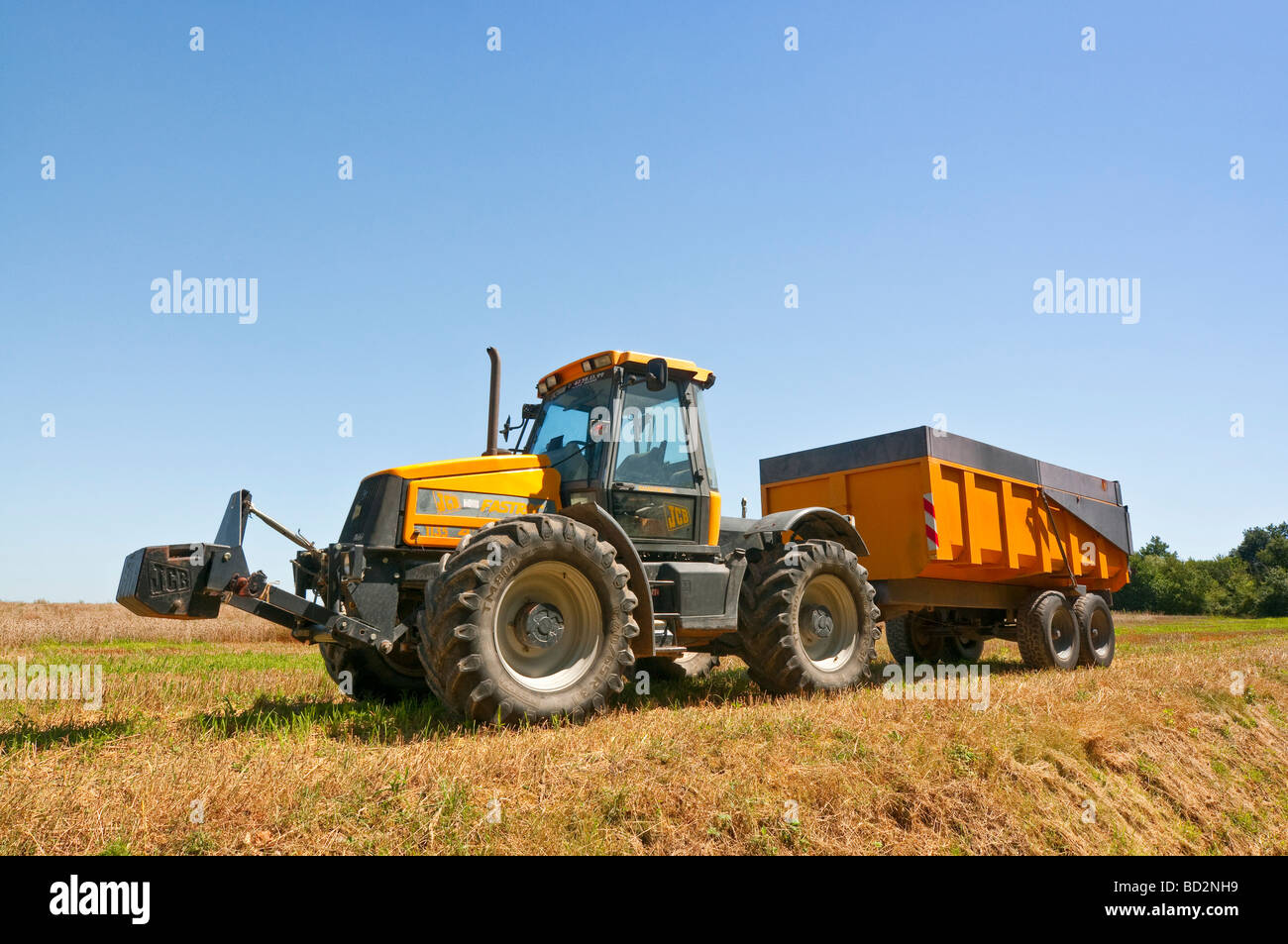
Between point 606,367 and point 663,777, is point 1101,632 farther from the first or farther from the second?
point 663,777

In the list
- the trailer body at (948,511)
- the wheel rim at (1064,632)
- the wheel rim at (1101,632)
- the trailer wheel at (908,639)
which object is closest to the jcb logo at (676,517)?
the trailer body at (948,511)

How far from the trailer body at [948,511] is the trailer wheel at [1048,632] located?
374 mm

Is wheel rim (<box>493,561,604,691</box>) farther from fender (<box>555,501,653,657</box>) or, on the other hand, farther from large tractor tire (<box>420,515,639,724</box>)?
fender (<box>555,501,653,657</box>)

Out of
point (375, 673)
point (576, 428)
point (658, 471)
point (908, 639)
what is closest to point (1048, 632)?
point (908, 639)

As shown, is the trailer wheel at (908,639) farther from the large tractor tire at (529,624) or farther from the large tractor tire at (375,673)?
the large tractor tire at (375,673)

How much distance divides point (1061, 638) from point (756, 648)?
607 cm

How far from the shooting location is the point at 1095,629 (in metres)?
12.2

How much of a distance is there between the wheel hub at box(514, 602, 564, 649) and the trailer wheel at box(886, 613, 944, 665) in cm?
730

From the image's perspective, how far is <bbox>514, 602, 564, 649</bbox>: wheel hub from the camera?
6.06m

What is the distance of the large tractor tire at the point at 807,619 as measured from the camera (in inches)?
298

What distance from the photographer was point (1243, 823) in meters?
5.83

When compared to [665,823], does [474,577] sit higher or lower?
higher
